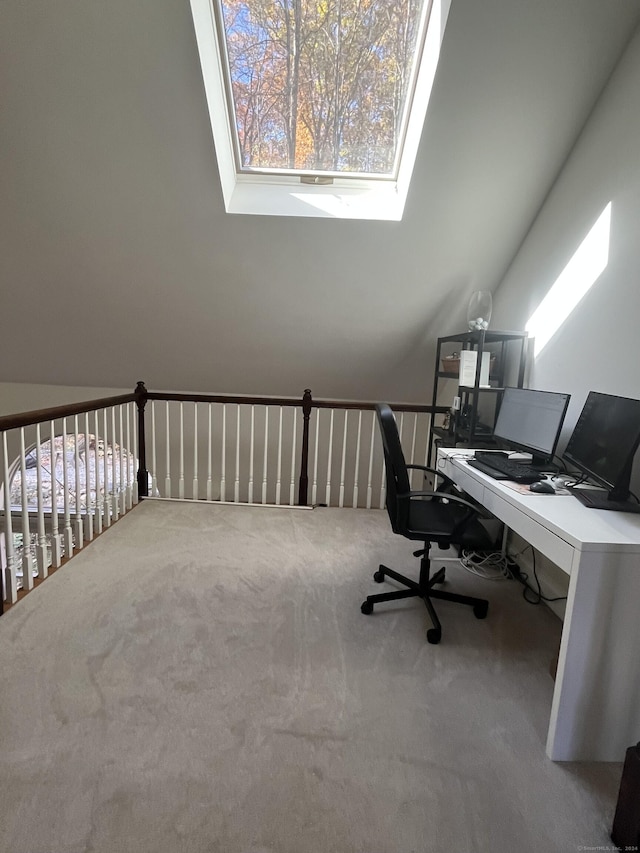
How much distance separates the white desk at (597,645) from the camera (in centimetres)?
135

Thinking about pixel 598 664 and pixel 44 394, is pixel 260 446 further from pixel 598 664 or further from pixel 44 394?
pixel 598 664

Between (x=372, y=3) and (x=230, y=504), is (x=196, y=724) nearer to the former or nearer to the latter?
(x=230, y=504)

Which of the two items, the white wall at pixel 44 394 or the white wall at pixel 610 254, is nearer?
the white wall at pixel 610 254

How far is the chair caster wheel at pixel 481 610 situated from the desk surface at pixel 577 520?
608 mm

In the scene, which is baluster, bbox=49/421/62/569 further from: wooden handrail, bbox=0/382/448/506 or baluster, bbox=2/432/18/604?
wooden handrail, bbox=0/382/448/506

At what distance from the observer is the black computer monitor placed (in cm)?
167

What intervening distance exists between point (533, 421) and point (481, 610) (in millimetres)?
1004

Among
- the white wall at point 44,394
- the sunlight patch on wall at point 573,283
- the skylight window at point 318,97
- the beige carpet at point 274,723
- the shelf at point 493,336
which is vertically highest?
the skylight window at point 318,97

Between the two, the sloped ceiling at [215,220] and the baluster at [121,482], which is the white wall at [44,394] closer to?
the sloped ceiling at [215,220]

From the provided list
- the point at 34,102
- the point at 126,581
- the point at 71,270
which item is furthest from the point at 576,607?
the point at 71,270

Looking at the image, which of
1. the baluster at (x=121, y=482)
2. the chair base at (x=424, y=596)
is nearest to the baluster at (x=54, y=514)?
the baluster at (x=121, y=482)

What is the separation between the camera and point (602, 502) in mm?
1688

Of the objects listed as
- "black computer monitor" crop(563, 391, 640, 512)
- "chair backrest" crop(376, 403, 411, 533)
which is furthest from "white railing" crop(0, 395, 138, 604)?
"black computer monitor" crop(563, 391, 640, 512)

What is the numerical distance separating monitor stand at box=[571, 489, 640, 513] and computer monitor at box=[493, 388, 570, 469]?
399mm
